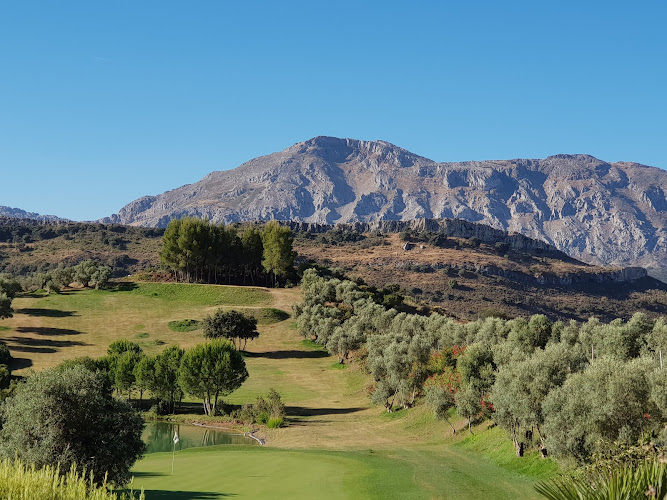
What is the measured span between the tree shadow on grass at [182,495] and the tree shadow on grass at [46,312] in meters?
85.9

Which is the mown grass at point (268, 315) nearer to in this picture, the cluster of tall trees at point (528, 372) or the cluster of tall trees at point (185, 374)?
the cluster of tall trees at point (528, 372)

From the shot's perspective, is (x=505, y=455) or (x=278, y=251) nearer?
(x=505, y=455)

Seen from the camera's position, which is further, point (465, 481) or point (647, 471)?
point (465, 481)

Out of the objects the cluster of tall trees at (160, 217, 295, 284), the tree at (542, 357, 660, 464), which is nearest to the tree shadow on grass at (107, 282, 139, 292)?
the cluster of tall trees at (160, 217, 295, 284)

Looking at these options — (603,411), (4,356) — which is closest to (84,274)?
(4,356)

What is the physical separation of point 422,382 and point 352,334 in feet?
85.0

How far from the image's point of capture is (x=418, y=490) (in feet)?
109

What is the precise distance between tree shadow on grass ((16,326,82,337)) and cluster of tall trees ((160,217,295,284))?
33876mm

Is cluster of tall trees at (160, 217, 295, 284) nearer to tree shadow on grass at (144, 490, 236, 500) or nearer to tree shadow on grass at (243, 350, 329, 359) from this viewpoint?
tree shadow on grass at (243, 350, 329, 359)

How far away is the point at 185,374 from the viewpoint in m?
67.1

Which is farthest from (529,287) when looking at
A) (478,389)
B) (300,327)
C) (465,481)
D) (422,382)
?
(465,481)

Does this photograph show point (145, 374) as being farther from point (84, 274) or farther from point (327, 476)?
point (84, 274)

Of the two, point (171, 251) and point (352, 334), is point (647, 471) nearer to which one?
point (352, 334)

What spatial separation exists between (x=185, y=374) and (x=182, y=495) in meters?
37.7
